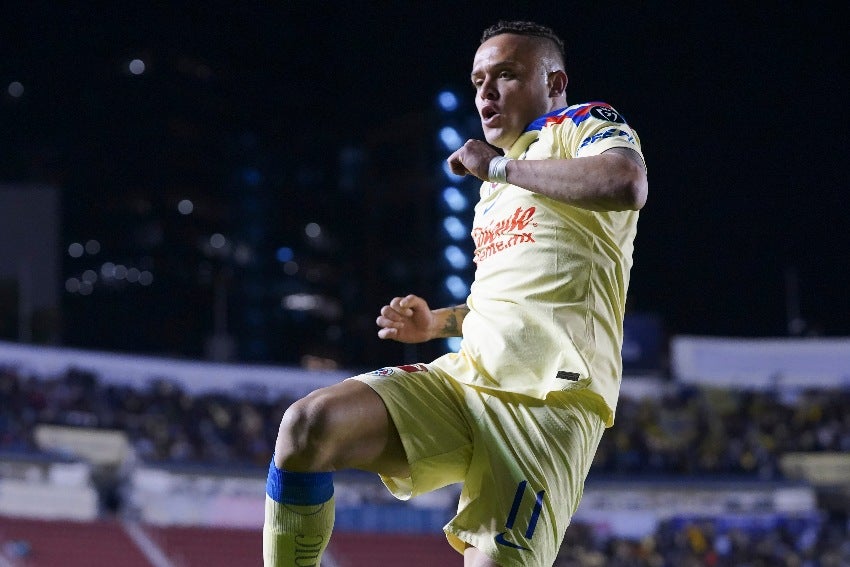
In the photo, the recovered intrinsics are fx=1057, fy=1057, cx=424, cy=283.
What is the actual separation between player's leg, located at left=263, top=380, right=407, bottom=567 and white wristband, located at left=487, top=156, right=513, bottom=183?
899 millimetres

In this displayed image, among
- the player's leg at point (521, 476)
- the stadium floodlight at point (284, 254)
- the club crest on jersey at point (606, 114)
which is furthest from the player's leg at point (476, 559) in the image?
the stadium floodlight at point (284, 254)

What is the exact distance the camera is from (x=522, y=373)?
3.75m

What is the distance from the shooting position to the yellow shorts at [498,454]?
3676 millimetres

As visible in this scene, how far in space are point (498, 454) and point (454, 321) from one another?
86cm

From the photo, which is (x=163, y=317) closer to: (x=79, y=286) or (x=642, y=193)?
(x=79, y=286)

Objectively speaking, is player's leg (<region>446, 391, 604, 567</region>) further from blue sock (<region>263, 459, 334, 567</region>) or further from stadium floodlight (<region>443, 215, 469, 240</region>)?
stadium floodlight (<region>443, 215, 469, 240</region>)

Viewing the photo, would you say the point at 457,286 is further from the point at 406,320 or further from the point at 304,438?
the point at 304,438

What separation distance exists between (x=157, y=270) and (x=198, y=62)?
9.56 metres

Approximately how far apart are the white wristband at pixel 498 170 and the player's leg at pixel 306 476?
2.95 ft

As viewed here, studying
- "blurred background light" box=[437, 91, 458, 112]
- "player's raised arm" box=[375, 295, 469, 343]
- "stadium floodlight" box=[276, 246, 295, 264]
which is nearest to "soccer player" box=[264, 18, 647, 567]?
"player's raised arm" box=[375, 295, 469, 343]

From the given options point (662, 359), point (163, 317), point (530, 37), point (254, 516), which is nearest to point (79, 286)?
point (163, 317)

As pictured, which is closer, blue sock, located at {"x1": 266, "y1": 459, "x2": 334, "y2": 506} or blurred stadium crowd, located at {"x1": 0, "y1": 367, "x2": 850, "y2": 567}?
blue sock, located at {"x1": 266, "y1": 459, "x2": 334, "y2": 506}

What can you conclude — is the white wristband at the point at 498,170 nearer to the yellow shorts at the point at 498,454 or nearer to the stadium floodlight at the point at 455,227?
the yellow shorts at the point at 498,454

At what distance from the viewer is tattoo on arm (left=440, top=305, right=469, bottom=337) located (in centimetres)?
445
